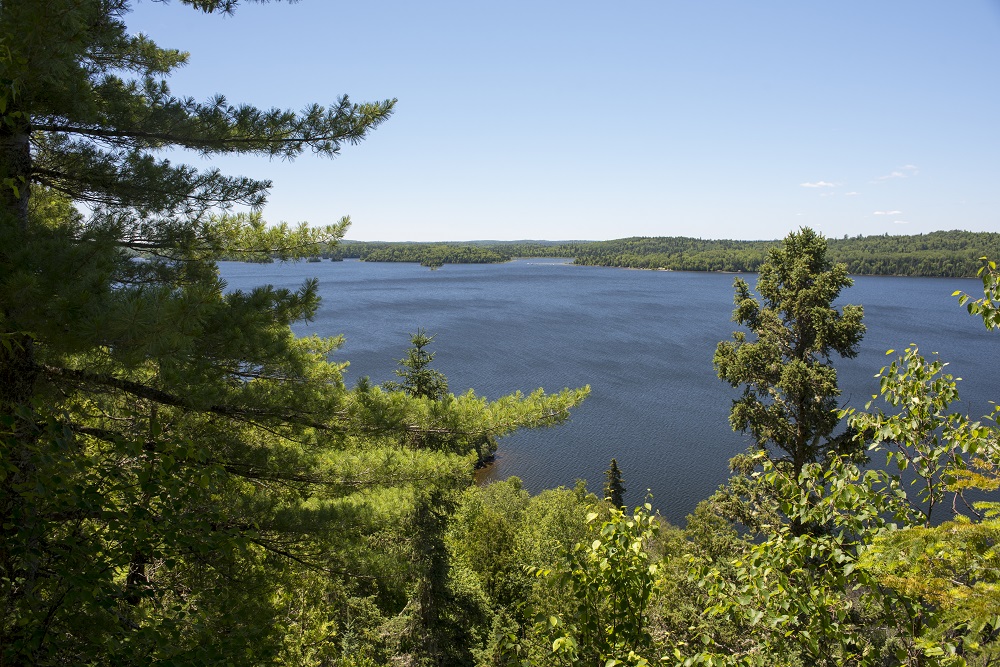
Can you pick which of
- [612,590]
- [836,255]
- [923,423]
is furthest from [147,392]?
[836,255]

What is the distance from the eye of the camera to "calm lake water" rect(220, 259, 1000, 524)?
2784 cm

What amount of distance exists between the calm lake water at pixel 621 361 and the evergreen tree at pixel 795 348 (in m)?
4.87

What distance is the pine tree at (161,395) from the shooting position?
283 centimetres

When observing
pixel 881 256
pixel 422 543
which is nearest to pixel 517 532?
pixel 422 543

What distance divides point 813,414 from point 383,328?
44.6 m

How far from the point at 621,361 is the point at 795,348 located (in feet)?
105

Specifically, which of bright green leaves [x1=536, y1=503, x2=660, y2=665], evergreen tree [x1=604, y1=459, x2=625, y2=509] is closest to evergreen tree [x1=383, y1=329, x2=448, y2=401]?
bright green leaves [x1=536, y1=503, x2=660, y2=665]

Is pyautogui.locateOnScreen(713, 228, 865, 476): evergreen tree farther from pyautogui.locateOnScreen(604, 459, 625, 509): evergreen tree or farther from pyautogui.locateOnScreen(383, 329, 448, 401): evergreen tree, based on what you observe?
pyautogui.locateOnScreen(604, 459, 625, 509): evergreen tree

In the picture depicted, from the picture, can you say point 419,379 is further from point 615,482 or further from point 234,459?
point 615,482

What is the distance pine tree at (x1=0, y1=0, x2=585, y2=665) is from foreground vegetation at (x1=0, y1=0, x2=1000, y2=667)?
0.9 inches

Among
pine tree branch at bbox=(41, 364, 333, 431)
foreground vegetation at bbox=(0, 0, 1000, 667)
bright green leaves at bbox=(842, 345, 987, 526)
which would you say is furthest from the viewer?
pine tree branch at bbox=(41, 364, 333, 431)

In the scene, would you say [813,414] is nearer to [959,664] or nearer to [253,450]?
[959,664]

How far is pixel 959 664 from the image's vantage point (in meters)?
2.30

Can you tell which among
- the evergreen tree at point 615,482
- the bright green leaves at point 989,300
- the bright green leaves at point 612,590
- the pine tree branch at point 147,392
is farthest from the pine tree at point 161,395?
the evergreen tree at point 615,482
